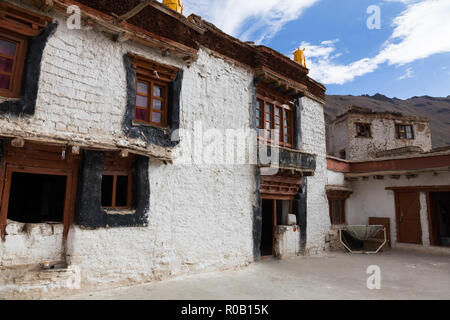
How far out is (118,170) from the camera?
6.63 metres

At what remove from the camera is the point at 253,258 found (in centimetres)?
891

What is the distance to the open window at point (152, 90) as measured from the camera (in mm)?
7035

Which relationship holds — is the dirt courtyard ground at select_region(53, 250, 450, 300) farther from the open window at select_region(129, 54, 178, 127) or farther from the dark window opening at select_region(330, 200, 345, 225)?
the open window at select_region(129, 54, 178, 127)

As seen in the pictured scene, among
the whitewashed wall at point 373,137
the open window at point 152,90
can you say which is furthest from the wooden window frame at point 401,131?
the open window at point 152,90

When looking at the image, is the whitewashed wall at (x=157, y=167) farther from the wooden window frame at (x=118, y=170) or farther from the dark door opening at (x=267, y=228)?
the dark door opening at (x=267, y=228)

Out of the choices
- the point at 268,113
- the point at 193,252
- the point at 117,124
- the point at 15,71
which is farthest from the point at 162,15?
the point at 193,252

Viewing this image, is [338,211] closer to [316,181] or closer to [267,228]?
[316,181]

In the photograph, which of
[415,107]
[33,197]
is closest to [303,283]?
[33,197]

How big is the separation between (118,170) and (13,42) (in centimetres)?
307

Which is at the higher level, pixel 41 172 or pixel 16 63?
pixel 16 63

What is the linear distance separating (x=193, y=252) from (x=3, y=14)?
6.19 meters

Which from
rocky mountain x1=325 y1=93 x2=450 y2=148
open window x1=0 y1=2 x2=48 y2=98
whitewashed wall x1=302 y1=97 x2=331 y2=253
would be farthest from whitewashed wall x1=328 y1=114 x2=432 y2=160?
open window x1=0 y1=2 x2=48 y2=98

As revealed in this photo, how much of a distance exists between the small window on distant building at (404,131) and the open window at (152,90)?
20793mm
